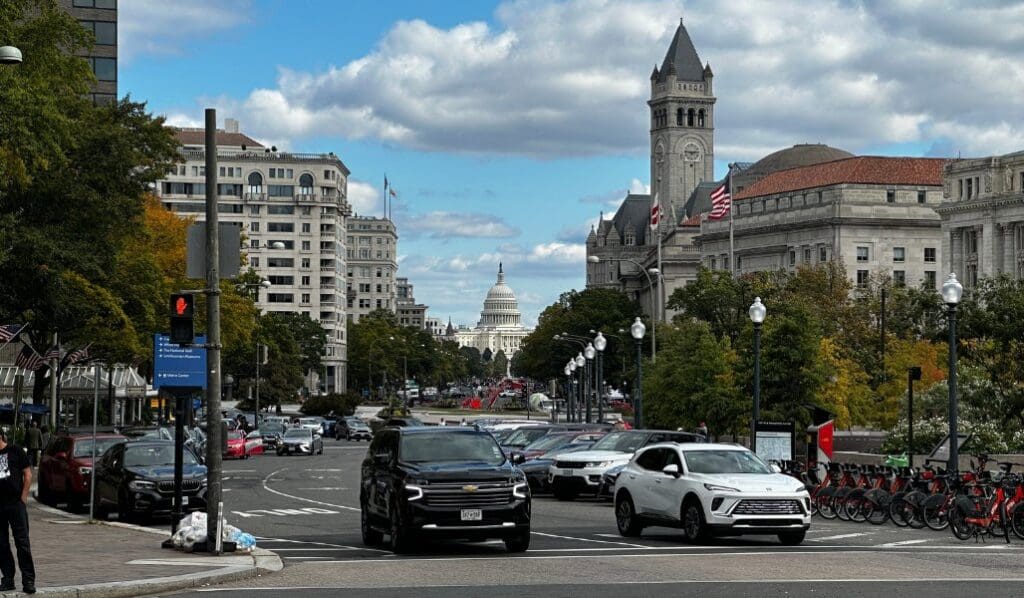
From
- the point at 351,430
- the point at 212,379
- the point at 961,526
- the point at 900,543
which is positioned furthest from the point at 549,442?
the point at 351,430

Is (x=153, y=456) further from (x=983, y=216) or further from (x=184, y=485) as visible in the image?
(x=983, y=216)

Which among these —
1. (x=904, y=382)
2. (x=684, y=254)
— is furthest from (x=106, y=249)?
(x=684, y=254)

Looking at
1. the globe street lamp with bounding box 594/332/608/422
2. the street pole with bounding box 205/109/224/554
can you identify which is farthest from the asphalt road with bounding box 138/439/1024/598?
the globe street lamp with bounding box 594/332/608/422

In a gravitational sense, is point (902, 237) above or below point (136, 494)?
above

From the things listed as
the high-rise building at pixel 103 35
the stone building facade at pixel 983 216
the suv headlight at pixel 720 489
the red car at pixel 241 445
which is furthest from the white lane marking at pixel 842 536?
the stone building facade at pixel 983 216

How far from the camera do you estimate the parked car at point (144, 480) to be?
1233 inches

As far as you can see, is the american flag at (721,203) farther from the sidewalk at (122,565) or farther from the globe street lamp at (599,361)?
the sidewalk at (122,565)

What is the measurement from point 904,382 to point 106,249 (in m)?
38.0

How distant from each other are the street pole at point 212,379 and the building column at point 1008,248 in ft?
378

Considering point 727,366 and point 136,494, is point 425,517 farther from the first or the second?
point 727,366

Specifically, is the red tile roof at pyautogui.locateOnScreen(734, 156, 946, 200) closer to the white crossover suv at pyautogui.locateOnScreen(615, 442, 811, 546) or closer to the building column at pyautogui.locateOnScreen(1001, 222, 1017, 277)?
the building column at pyautogui.locateOnScreen(1001, 222, 1017, 277)

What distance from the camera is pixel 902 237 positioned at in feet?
502

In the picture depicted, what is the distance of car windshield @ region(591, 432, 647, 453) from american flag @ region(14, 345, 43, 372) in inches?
854

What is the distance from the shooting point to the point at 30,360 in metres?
55.0
